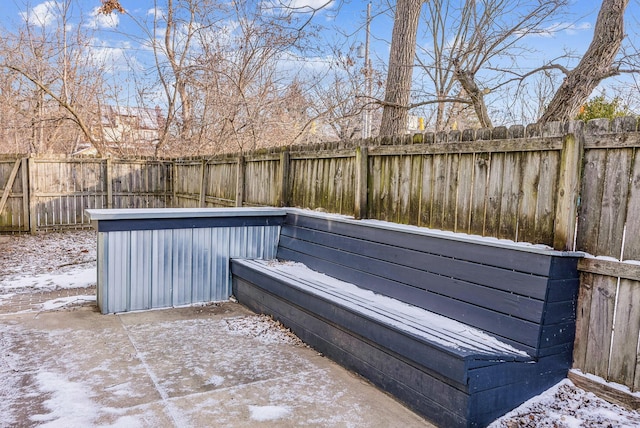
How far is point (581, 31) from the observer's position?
640cm

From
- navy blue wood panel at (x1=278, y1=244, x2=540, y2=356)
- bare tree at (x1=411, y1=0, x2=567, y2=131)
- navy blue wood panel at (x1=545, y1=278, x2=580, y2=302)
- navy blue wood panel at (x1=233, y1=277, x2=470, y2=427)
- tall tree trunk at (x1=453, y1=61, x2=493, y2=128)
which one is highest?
bare tree at (x1=411, y1=0, x2=567, y2=131)

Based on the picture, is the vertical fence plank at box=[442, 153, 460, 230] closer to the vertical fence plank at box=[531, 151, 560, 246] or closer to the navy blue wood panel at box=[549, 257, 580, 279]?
the vertical fence plank at box=[531, 151, 560, 246]

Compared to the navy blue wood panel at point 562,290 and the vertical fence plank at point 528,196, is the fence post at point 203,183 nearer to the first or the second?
the vertical fence plank at point 528,196

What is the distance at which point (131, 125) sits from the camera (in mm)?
13414

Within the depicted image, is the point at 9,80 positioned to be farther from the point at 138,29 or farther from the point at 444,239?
the point at 444,239

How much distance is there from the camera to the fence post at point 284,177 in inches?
220

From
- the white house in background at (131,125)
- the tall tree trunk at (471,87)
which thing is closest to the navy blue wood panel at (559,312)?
the tall tree trunk at (471,87)

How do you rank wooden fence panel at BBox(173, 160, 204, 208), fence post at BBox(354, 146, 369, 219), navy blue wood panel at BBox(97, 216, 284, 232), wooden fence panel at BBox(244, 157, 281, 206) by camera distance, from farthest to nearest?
wooden fence panel at BBox(173, 160, 204, 208) < wooden fence panel at BBox(244, 157, 281, 206) < navy blue wood panel at BBox(97, 216, 284, 232) < fence post at BBox(354, 146, 369, 219)

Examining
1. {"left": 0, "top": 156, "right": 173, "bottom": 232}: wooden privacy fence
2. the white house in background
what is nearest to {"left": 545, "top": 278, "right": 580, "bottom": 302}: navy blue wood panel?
{"left": 0, "top": 156, "right": 173, "bottom": 232}: wooden privacy fence

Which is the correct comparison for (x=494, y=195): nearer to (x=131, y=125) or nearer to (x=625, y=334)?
(x=625, y=334)

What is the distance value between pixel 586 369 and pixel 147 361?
9.75 feet

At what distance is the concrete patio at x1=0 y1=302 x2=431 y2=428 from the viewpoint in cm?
257

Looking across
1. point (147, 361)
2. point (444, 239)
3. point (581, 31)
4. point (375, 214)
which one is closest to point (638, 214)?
point (444, 239)

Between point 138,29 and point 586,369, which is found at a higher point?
point 138,29
